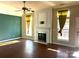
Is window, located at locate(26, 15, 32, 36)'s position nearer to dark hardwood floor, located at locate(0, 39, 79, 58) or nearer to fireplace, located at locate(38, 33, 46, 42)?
fireplace, located at locate(38, 33, 46, 42)

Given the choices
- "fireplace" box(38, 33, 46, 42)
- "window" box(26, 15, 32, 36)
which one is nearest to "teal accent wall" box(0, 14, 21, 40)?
"window" box(26, 15, 32, 36)

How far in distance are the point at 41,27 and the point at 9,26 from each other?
2963 mm

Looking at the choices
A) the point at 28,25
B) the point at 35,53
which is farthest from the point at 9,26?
the point at 35,53

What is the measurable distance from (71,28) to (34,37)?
135 inches

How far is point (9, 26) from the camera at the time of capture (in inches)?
342

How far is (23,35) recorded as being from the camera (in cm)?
976

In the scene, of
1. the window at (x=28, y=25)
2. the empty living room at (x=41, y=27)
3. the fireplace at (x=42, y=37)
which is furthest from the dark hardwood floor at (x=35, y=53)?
the window at (x=28, y=25)

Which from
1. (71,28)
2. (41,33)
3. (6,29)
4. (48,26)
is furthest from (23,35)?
(71,28)

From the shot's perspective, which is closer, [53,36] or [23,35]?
[53,36]

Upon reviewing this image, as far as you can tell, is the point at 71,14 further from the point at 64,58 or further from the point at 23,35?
the point at 23,35

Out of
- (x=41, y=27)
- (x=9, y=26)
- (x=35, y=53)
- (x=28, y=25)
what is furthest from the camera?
(x=28, y=25)

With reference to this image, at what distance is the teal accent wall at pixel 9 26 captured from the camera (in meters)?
8.11

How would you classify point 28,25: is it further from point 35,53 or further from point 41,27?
point 35,53

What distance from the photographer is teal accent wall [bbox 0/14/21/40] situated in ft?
26.6
